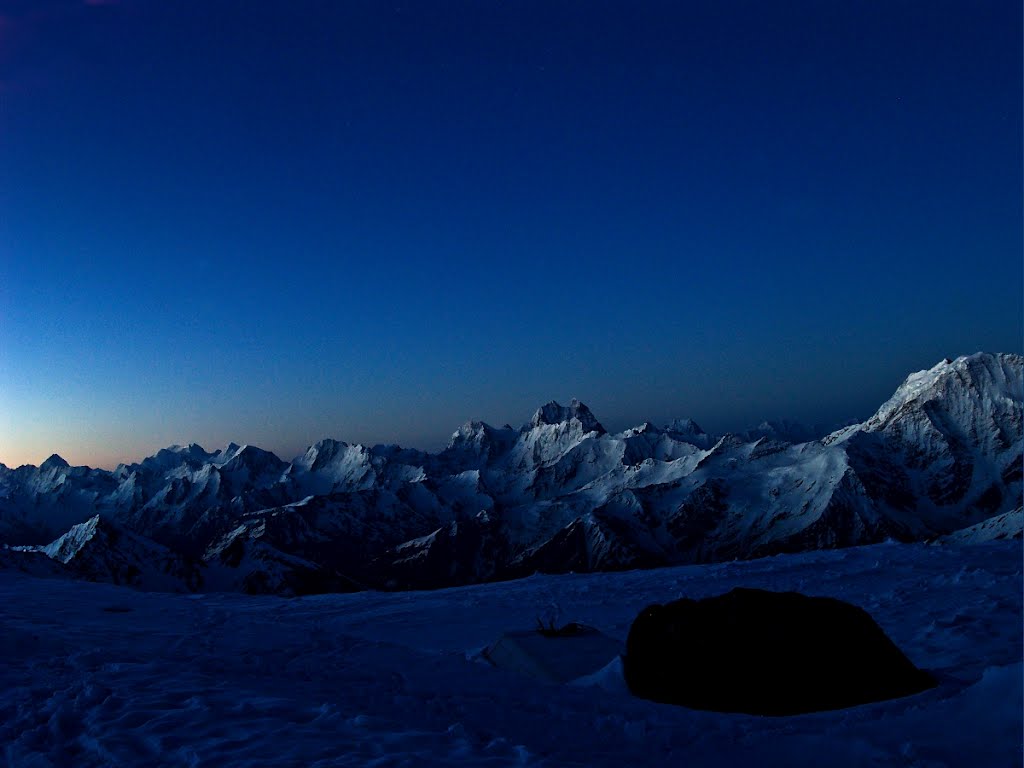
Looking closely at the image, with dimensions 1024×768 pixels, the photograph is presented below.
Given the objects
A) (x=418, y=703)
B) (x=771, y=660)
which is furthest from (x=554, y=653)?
(x=418, y=703)

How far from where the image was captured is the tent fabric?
21.2m

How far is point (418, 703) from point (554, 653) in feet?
30.2

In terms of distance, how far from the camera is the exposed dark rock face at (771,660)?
15.6m

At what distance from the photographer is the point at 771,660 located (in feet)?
52.9

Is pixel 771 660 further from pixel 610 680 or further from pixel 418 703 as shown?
pixel 418 703

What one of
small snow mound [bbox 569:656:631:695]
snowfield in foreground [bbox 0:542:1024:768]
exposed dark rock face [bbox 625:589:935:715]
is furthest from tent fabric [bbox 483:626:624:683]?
exposed dark rock face [bbox 625:589:935:715]

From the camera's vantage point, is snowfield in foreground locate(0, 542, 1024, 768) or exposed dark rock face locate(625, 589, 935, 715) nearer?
snowfield in foreground locate(0, 542, 1024, 768)

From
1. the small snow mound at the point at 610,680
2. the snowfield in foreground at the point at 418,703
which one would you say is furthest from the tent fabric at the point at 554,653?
the snowfield in foreground at the point at 418,703

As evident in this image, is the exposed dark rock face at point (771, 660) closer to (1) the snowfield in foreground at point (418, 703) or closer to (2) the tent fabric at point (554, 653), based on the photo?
(1) the snowfield in foreground at point (418, 703)

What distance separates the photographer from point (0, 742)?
11.2 metres

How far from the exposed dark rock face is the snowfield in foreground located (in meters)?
0.68

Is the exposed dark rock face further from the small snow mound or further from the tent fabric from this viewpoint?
the tent fabric

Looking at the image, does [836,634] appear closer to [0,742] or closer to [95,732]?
[95,732]

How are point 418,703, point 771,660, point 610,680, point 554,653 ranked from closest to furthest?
1. point 418,703
2. point 771,660
3. point 610,680
4. point 554,653
